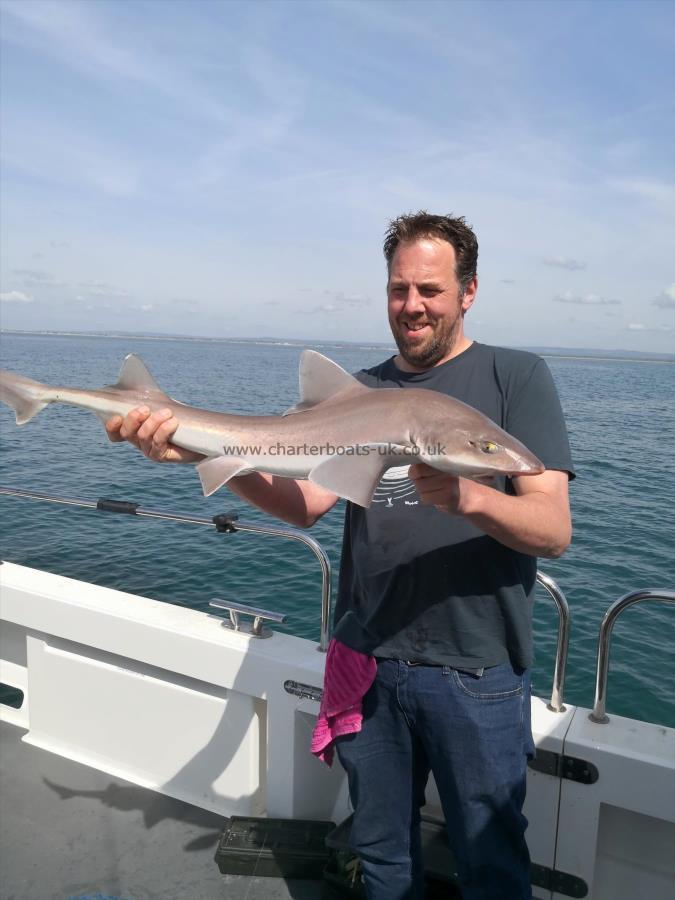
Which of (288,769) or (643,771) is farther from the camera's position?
(288,769)

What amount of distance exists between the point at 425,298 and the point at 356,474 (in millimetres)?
816

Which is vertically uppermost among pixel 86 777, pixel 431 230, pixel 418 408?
pixel 431 230

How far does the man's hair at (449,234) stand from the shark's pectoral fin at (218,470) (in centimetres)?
118

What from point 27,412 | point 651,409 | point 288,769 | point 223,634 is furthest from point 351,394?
point 651,409

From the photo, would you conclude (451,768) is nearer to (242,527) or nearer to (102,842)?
(242,527)

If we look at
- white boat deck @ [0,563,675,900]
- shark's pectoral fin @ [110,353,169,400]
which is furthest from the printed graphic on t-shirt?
white boat deck @ [0,563,675,900]

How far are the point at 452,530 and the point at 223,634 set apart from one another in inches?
83.5

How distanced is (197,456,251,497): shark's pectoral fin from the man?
0.26 meters

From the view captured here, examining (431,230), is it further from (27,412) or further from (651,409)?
(651,409)

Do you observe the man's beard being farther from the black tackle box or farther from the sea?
the sea

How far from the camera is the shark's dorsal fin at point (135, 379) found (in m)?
3.19

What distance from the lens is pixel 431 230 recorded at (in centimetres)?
278

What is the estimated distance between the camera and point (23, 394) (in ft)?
11.3

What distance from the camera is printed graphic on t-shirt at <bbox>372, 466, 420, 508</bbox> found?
2770 millimetres
